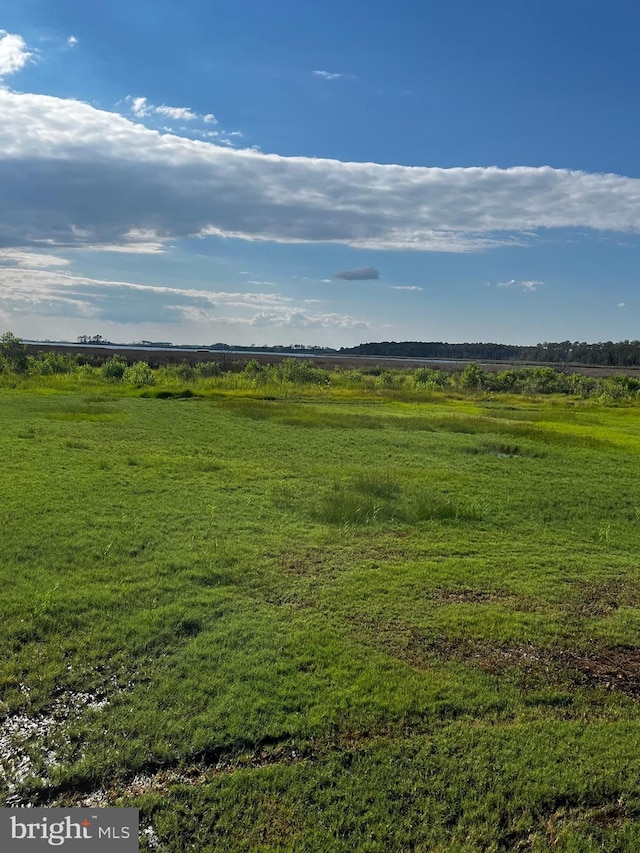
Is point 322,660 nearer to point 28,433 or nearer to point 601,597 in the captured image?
point 601,597

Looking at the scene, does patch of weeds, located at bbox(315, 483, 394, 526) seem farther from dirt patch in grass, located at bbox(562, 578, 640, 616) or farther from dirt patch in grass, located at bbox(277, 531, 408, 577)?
dirt patch in grass, located at bbox(562, 578, 640, 616)

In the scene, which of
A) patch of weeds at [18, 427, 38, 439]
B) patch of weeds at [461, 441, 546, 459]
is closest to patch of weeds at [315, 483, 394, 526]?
patch of weeds at [461, 441, 546, 459]

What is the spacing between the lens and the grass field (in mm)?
4332

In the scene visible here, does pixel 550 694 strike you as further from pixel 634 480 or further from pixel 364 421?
pixel 364 421

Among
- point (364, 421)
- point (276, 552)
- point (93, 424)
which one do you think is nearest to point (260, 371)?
point (364, 421)

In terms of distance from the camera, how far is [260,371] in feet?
199

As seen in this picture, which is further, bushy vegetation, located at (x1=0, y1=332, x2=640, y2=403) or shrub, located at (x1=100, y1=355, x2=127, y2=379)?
shrub, located at (x1=100, y1=355, x2=127, y2=379)

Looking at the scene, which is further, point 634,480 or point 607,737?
point 634,480

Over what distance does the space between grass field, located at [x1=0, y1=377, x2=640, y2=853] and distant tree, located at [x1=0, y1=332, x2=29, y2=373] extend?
44948 mm

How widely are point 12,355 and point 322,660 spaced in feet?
196

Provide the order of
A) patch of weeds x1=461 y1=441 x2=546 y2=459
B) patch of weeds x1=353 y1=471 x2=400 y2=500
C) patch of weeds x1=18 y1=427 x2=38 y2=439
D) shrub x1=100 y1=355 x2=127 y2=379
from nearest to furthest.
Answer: patch of weeds x1=353 y1=471 x2=400 y2=500
patch of weeds x1=18 y1=427 x2=38 y2=439
patch of weeds x1=461 y1=441 x2=546 y2=459
shrub x1=100 y1=355 x2=127 y2=379

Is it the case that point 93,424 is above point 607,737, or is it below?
above

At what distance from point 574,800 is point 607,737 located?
0.96 metres

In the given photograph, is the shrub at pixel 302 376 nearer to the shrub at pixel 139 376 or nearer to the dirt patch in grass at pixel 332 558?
the shrub at pixel 139 376
